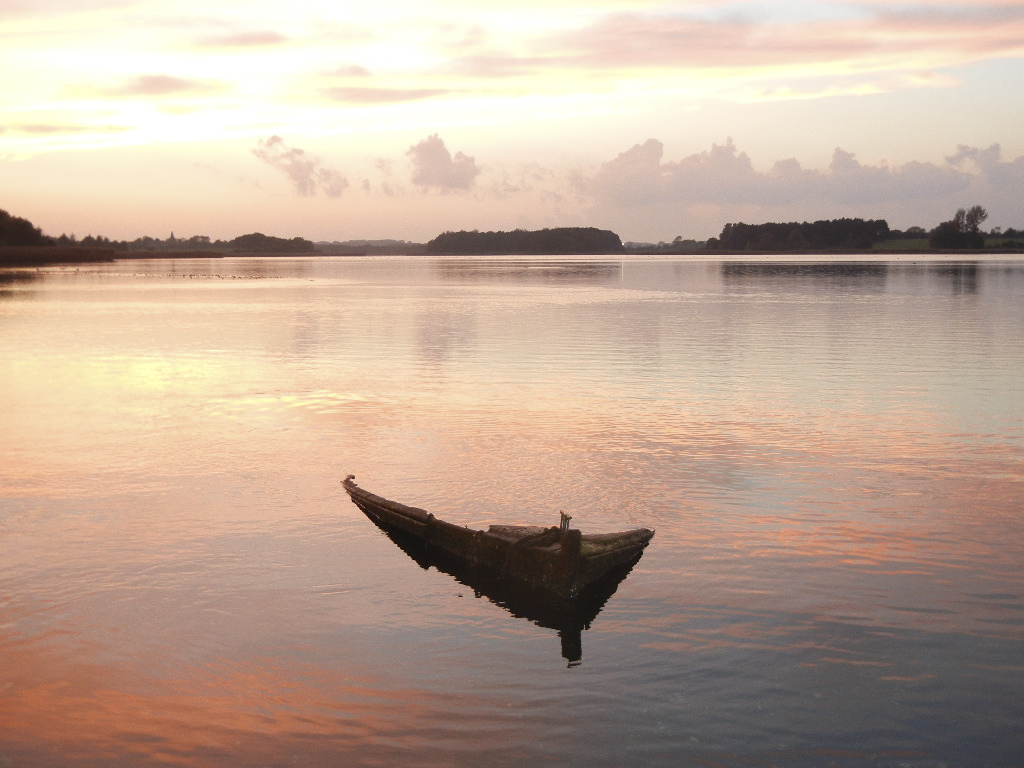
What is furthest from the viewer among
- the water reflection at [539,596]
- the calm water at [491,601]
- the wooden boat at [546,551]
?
the wooden boat at [546,551]

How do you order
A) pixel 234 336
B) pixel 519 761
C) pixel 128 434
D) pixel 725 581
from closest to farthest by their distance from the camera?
pixel 519 761, pixel 725 581, pixel 128 434, pixel 234 336

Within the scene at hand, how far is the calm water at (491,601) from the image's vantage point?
12.2 m

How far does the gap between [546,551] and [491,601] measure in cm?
128

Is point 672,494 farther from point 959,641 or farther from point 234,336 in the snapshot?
point 234,336

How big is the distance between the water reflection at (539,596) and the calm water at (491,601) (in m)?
0.21

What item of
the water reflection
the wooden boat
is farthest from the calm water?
the wooden boat

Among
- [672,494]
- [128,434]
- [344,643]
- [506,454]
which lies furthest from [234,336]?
[344,643]

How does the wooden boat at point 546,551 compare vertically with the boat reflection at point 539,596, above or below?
above

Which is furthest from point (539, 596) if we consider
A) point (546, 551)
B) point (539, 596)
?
point (546, 551)

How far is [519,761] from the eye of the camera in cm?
1147

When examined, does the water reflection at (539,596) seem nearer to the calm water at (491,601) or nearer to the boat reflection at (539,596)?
the boat reflection at (539,596)

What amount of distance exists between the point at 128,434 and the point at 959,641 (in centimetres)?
2408

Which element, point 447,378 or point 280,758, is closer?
point 280,758

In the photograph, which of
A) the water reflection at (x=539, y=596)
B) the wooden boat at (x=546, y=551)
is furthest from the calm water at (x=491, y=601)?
the wooden boat at (x=546, y=551)
